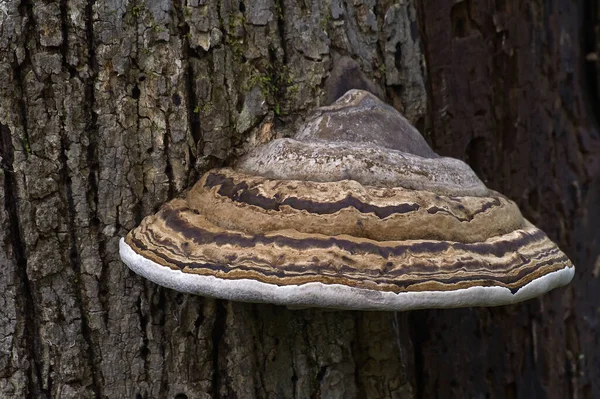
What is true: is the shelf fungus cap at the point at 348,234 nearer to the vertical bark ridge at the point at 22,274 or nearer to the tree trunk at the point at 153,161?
the tree trunk at the point at 153,161

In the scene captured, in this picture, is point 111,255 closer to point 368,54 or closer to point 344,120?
point 344,120

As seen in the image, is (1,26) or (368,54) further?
(368,54)

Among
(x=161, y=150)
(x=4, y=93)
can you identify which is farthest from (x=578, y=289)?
(x=4, y=93)

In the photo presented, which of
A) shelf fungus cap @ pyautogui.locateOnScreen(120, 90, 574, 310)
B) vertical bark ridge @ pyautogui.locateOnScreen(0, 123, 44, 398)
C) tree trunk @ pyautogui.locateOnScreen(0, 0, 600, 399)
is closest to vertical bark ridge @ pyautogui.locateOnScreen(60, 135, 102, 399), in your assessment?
tree trunk @ pyautogui.locateOnScreen(0, 0, 600, 399)

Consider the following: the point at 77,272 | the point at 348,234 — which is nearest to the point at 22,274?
the point at 77,272

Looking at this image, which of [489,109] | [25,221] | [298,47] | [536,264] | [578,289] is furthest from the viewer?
[578,289]

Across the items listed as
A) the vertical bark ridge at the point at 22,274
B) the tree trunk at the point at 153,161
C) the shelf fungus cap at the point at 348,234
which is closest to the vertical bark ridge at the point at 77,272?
the tree trunk at the point at 153,161

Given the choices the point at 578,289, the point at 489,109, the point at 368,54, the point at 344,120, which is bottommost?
the point at 578,289

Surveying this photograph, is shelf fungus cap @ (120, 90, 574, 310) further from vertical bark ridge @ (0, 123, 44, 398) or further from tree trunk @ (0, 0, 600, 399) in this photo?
vertical bark ridge @ (0, 123, 44, 398)
